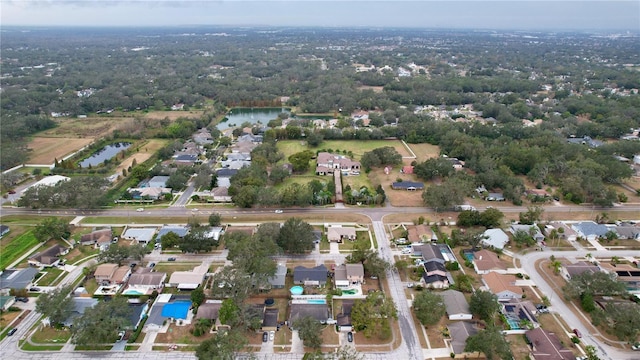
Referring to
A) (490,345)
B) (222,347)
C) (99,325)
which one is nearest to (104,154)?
(99,325)

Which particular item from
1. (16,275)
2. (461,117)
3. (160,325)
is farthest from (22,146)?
(461,117)

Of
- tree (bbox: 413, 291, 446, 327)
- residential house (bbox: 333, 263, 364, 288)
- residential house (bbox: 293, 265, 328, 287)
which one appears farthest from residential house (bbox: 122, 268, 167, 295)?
tree (bbox: 413, 291, 446, 327)

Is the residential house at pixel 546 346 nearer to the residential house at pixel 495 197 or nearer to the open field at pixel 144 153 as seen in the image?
→ the residential house at pixel 495 197

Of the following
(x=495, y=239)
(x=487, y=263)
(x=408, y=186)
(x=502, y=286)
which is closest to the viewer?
(x=502, y=286)

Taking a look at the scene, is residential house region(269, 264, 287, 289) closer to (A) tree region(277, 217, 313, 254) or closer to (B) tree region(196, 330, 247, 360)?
(A) tree region(277, 217, 313, 254)

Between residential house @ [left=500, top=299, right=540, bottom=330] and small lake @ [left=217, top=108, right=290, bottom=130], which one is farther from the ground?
small lake @ [left=217, top=108, right=290, bottom=130]

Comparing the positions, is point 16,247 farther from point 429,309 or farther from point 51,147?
point 429,309
